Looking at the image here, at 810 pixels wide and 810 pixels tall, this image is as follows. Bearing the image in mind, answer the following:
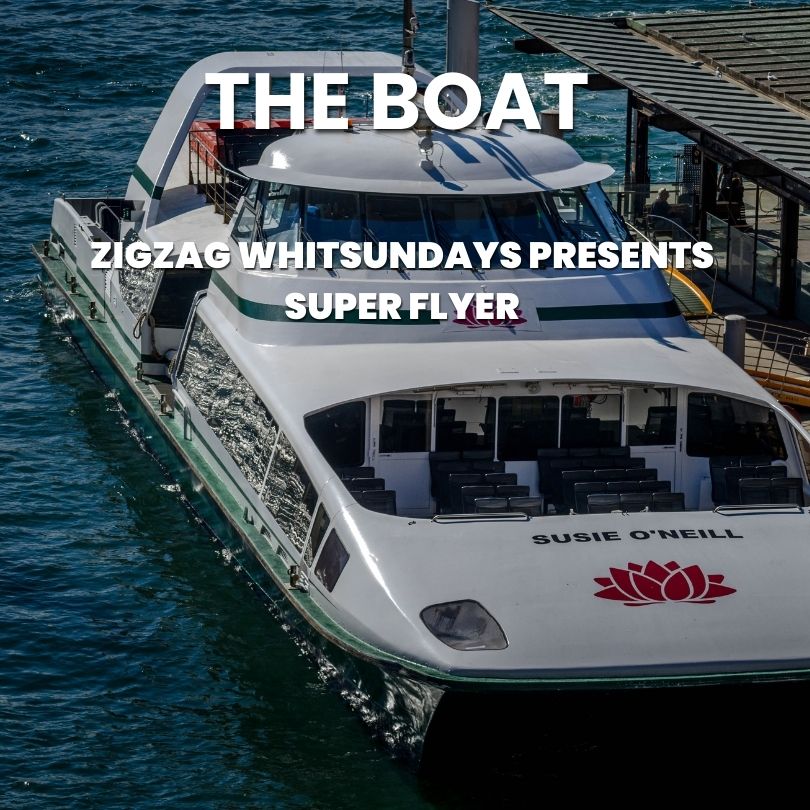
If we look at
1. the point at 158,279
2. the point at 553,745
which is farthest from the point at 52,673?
the point at 158,279

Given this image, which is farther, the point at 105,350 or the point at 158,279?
the point at 105,350

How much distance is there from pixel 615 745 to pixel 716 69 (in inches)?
826

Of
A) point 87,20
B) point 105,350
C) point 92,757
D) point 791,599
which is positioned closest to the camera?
point 791,599

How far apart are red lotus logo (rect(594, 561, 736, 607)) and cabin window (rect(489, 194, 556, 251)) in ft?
25.0

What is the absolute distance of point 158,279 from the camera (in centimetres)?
2805

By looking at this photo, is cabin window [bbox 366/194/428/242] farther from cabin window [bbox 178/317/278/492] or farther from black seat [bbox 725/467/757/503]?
black seat [bbox 725/467/757/503]

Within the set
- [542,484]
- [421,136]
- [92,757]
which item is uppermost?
[421,136]

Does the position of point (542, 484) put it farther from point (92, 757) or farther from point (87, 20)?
point (87, 20)

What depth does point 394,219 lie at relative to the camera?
2378 centimetres

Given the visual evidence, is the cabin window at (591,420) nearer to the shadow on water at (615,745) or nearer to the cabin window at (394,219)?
the cabin window at (394,219)

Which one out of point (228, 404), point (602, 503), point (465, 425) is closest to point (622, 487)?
point (602, 503)

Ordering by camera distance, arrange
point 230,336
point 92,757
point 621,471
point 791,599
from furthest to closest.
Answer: point 230,336
point 621,471
point 92,757
point 791,599

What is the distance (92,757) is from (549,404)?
725 centimetres

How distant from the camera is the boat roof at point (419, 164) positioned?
23734 mm
